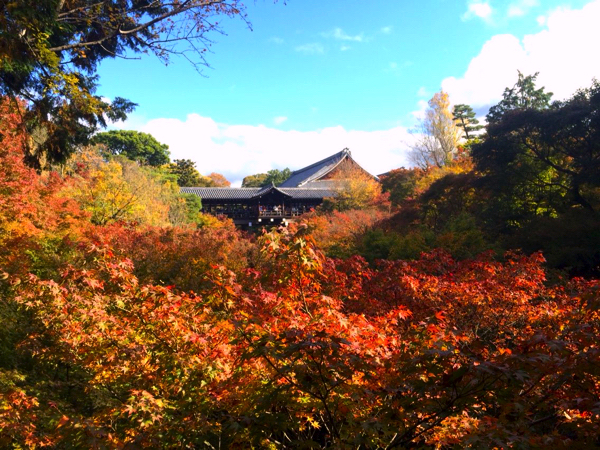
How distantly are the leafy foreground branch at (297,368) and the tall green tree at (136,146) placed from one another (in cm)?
3803

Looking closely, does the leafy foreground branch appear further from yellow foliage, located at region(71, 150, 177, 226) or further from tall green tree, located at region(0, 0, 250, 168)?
yellow foliage, located at region(71, 150, 177, 226)

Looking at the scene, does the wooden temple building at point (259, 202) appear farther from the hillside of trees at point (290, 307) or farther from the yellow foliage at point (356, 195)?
the hillside of trees at point (290, 307)

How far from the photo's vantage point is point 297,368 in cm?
229

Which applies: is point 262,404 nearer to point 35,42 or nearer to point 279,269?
point 279,269

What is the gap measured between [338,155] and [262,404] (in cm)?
3801

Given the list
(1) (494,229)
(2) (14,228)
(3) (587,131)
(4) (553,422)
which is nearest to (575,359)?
(4) (553,422)

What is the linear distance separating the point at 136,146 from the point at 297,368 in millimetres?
43113

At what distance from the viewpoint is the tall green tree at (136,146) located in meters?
40.3

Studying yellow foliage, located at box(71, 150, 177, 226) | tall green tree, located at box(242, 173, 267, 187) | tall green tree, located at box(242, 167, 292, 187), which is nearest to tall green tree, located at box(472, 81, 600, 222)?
yellow foliage, located at box(71, 150, 177, 226)

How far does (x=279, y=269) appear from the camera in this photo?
12.8ft

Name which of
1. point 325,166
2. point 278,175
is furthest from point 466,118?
point 278,175

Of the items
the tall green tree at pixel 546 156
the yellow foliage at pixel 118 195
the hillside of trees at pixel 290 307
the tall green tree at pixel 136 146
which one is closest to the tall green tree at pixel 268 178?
the tall green tree at pixel 136 146

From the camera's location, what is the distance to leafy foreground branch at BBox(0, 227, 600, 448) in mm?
2164

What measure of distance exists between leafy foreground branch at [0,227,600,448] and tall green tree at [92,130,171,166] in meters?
38.0
